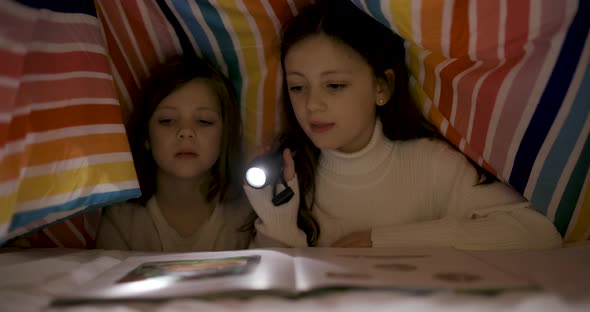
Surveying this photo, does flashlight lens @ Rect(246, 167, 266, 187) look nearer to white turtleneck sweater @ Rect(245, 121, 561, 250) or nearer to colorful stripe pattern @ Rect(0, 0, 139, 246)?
white turtleneck sweater @ Rect(245, 121, 561, 250)

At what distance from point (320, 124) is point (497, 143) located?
40 centimetres

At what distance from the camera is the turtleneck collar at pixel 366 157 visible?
1.23 meters

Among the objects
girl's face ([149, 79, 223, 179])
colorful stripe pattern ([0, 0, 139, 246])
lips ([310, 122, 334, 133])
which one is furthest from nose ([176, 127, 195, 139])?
lips ([310, 122, 334, 133])

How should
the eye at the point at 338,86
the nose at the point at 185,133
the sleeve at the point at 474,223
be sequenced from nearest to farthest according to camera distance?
the sleeve at the point at 474,223 < the eye at the point at 338,86 < the nose at the point at 185,133

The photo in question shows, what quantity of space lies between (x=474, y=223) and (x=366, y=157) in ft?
1.03

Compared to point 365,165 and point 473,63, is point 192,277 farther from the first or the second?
point 473,63

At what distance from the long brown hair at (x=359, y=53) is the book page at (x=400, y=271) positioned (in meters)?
0.36

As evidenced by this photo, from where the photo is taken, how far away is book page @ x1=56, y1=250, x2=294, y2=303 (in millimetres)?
661

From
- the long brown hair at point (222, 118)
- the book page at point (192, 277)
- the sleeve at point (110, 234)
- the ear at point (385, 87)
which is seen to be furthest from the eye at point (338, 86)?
the sleeve at point (110, 234)

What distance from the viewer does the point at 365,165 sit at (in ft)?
4.03

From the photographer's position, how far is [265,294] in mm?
657

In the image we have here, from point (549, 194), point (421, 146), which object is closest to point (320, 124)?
point (421, 146)

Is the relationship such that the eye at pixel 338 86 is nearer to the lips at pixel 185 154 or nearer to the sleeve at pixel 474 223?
the sleeve at pixel 474 223

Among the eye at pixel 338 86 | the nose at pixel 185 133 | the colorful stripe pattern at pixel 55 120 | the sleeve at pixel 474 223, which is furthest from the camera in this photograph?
the nose at pixel 185 133
